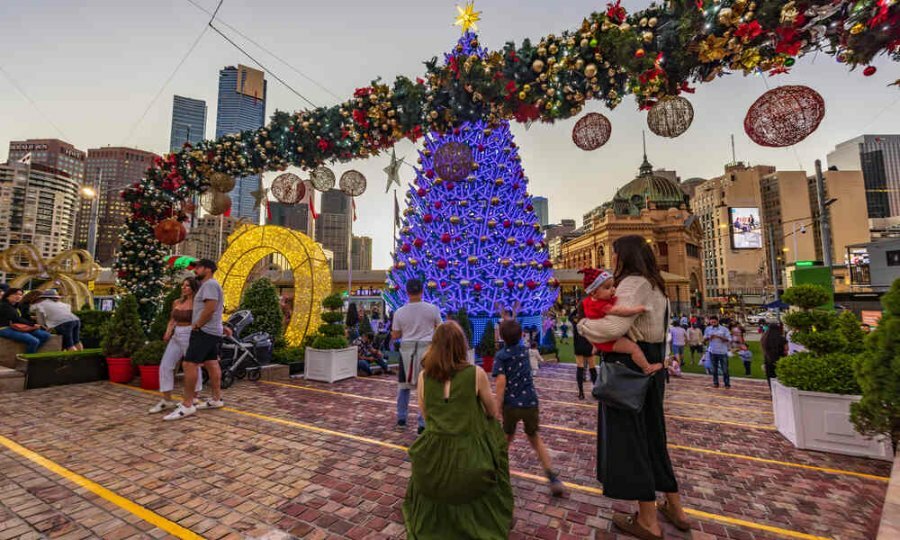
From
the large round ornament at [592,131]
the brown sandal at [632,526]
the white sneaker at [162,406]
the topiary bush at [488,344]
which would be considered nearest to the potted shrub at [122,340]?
the white sneaker at [162,406]

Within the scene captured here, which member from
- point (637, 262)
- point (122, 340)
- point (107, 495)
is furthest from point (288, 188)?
point (637, 262)

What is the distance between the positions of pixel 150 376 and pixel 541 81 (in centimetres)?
895

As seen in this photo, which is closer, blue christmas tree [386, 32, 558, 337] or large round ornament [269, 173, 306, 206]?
large round ornament [269, 173, 306, 206]

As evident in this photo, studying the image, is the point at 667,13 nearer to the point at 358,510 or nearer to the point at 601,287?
the point at 601,287

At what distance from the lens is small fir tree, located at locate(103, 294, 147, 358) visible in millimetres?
6902

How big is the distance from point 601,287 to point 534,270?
963 centimetres

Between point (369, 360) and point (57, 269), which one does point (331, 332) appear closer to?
point (369, 360)

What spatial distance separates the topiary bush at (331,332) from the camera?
26.2 ft

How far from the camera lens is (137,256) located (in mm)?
10219

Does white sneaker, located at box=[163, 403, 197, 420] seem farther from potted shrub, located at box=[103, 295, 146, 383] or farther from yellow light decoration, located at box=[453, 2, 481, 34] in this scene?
yellow light decoration, located at box=[453, 2, 481, 34]

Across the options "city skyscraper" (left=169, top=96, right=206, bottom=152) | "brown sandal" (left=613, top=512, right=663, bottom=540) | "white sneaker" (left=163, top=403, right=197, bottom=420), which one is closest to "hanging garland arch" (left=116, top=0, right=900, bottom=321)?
"brown sandal" (left=613, top=512, right=663, bottom=540)

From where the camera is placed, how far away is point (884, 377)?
2.81m

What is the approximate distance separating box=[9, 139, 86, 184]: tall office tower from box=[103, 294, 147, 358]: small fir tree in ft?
384

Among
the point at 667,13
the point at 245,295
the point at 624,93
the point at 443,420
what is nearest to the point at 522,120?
the point at 624,93
